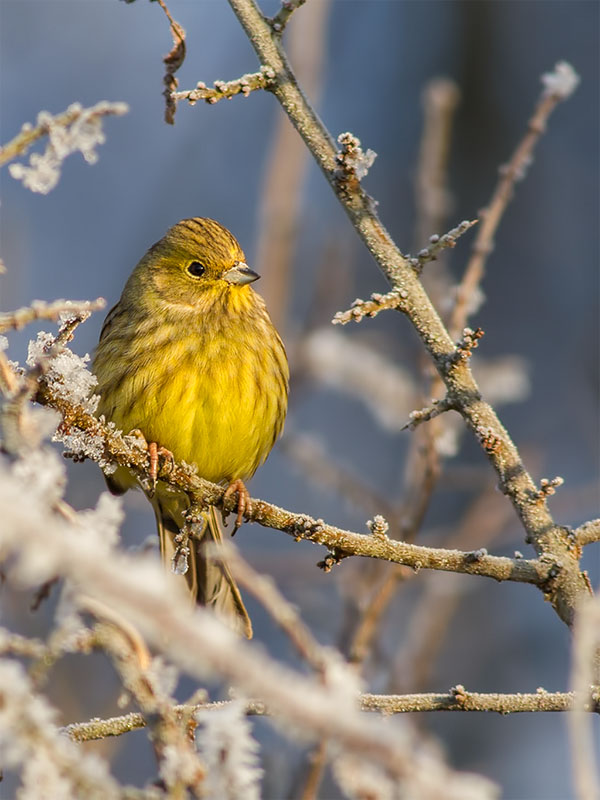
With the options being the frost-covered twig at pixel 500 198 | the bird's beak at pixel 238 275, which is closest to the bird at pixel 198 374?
the bird's beak at pixel 238 275

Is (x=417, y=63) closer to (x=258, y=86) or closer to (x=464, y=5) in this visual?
→ (x=464, y=5)

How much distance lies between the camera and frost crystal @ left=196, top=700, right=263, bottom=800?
4.46 ft

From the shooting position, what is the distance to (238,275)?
16.8 feet

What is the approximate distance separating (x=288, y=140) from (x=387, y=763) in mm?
5717

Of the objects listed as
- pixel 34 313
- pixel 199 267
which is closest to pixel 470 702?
pixel 34 313

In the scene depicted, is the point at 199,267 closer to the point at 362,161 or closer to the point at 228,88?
the point at 228,88

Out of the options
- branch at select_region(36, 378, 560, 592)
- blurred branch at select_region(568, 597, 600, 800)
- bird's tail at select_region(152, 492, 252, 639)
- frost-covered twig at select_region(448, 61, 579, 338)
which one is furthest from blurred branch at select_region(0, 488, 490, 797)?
bird's tail at select_region(152, 492, 252, 639)

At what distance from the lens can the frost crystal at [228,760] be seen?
136 cm

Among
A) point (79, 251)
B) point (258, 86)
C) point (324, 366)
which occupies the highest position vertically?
point (79, 251)

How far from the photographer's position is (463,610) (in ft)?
29.7

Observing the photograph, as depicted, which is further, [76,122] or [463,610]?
[463,610]

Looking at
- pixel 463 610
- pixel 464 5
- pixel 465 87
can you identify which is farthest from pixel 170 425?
pixel 464 5

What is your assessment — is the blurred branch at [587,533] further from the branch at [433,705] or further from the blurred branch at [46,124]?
the blurred branch at [46,124]

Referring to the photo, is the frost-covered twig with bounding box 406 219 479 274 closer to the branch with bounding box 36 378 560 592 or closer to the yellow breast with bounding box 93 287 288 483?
the branch with bounding box 36 378 560 592
